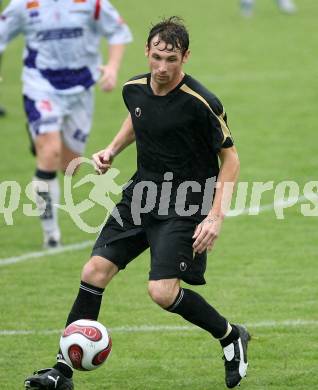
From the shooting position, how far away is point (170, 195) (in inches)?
280

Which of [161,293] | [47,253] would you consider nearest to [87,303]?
[161,293]

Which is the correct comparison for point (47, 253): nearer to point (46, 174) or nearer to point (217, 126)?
point (46, 174)

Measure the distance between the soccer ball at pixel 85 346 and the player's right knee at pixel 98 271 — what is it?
30cm

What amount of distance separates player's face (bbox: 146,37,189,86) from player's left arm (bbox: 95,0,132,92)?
413 cm

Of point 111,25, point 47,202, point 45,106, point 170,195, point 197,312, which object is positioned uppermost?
point 170,195

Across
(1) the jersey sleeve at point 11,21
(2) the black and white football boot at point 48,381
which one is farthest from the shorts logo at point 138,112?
(1) the jersey sleeve at point 11,21

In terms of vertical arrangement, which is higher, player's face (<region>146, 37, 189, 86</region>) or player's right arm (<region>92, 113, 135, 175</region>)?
player's face (<region>146, 37, 189, 86</region>)

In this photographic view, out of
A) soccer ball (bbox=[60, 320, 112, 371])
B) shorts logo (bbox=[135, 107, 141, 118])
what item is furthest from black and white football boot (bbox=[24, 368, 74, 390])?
shorts logo (bbox=[135, 107, 141, 118])

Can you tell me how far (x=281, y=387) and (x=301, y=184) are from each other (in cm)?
688

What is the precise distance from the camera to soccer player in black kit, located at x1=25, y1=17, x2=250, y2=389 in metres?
6.87

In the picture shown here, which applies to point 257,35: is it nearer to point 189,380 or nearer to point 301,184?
point 301,184

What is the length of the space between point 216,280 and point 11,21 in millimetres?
3368

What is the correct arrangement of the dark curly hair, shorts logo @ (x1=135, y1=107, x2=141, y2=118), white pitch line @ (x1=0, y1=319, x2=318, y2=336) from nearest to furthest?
the dark curly hair
shorts logo @ (x1=135, y1=107, x2=141, y2=118)
white pitch line @ (x1=0, y1=319, x2=318, y2=336)

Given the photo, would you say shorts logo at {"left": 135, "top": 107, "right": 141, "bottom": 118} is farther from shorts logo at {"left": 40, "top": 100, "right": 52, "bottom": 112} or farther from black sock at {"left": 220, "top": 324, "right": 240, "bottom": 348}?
shorts logo at {"left": 40, "top": 100, "right": 52, "bottom": 112}
